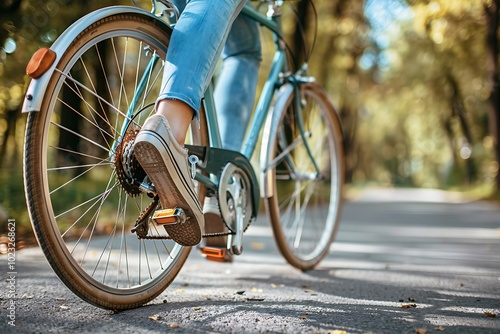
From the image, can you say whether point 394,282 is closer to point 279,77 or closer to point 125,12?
point 279,77

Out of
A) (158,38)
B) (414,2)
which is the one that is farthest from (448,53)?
(158,38)

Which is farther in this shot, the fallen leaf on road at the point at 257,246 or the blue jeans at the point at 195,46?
the fallen leaf on road at the point at 257,246

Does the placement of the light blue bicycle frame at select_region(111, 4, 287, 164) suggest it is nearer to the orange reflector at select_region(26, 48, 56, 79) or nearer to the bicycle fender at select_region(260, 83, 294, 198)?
the bicycle fender at select_region(260, 83, 294, 198)

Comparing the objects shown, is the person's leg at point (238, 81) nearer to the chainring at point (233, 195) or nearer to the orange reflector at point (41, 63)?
the chainring at point (233, 195)

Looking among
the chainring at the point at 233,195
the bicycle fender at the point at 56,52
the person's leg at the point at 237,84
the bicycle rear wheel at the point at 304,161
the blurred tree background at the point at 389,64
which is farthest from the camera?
the blurred tree background at the point at 389,64

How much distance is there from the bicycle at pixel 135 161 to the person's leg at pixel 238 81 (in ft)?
0.26

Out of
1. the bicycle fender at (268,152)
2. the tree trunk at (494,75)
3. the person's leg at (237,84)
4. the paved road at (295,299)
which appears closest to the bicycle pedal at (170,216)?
the paved road at (295,299)

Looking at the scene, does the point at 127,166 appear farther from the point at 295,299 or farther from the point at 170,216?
the point at 295,299

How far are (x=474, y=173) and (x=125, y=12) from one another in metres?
30.8

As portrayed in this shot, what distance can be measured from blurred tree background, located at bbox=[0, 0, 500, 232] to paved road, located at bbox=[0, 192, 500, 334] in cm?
157

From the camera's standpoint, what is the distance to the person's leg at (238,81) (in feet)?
10.3

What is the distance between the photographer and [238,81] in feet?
10.6

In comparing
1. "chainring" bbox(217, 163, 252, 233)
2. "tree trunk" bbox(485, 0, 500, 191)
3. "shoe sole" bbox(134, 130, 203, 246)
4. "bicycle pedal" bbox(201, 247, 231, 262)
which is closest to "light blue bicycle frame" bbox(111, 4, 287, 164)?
"chainring" bbox(217, 163, 252, 233)

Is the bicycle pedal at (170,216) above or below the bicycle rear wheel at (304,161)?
below
